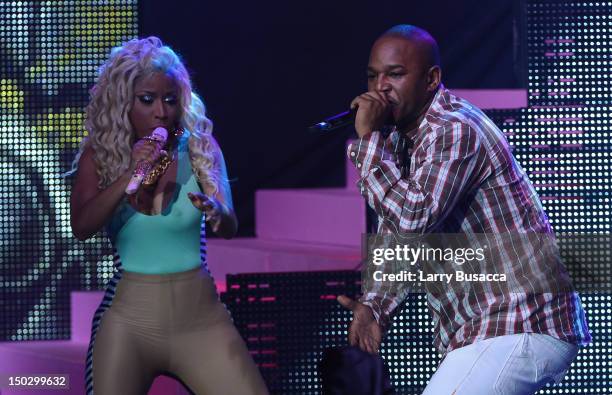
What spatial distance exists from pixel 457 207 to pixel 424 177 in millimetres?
199

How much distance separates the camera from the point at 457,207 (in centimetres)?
310

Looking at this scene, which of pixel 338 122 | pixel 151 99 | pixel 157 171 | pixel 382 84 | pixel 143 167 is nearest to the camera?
pixel 382 84

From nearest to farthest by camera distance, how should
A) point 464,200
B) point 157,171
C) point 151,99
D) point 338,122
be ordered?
point 464,200
point 338,122
point 157,171
point 151,99

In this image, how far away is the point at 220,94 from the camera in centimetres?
678

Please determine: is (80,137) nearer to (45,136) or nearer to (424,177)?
(45,136)

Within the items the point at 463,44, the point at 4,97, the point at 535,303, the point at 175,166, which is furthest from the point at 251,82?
the point at 535,303

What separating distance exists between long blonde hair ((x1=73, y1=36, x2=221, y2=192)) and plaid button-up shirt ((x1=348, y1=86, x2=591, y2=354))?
0.85 m

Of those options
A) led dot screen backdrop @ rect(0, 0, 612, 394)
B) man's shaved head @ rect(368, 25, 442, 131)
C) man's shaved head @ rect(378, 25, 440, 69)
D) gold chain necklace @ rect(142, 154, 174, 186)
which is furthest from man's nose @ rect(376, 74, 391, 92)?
led dot screen backdrop @ rect(0, 0, 612, 394)

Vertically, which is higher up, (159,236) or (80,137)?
(80,137)

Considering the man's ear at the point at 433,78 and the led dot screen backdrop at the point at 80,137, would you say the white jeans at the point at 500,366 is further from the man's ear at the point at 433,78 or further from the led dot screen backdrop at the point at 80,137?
the led dot screen backdrop at the point at 80,137

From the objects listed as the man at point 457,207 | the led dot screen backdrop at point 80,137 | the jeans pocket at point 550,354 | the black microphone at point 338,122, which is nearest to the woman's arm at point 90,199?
the black microphone at point 338,122

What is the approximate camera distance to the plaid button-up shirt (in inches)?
115

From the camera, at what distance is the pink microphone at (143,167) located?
345 cm

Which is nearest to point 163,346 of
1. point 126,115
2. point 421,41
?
point 126,115
